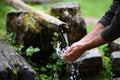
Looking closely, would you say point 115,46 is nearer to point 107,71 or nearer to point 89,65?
point 107,71

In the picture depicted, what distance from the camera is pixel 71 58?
4.47m

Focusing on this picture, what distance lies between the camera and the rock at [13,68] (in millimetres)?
4290

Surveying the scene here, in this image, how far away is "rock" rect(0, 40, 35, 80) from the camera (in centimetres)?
429

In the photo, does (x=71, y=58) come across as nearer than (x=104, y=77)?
Yes

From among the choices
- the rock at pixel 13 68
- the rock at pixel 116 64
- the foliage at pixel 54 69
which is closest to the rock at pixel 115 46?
the rock at pixel 116 64

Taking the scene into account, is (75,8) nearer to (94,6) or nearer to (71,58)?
(71,58)

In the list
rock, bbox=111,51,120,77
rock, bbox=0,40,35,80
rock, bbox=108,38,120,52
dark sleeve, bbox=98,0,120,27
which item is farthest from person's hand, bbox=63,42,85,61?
rock, bbox=108,38,120,52

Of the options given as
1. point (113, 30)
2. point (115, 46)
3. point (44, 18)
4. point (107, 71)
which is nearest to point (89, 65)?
point (107, 71)

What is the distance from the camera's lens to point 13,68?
4.43 meters

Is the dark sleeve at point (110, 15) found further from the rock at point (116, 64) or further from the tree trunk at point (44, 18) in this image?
the rock at point (116, 64)

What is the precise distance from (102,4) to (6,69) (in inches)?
344

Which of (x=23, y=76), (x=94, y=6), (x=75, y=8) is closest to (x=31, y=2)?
(x=94, y=6)

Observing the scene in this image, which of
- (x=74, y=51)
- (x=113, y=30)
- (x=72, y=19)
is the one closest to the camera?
(x=113, y=30)

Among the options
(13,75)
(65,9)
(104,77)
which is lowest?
(104,77)
